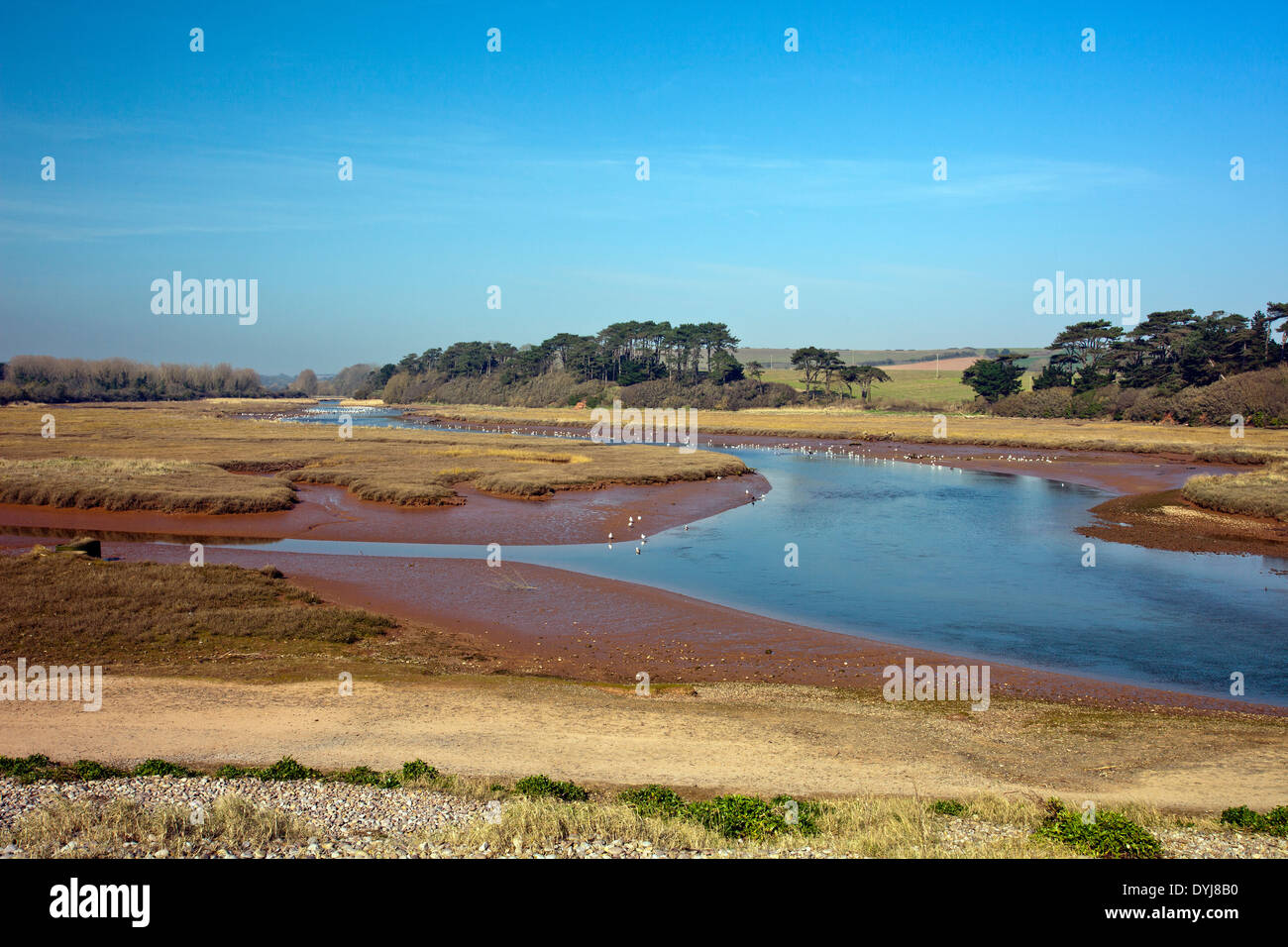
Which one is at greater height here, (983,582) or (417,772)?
(417,772)

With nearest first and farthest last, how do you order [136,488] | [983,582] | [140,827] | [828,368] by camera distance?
[140,827]
[983,582]
[136,488]
[828,368]

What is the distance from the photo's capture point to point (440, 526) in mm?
33219

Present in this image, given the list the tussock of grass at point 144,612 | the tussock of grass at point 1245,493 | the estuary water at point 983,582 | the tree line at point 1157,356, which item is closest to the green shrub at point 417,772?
the tussock of grass at point 144,612

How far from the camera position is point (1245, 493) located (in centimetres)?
3566

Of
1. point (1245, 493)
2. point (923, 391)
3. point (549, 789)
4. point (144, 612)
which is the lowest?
point (549, 789)

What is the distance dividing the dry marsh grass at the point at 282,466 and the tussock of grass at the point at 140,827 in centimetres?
2899

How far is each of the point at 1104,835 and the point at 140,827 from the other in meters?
9.41

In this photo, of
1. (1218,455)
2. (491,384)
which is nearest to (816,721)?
(1218,455)

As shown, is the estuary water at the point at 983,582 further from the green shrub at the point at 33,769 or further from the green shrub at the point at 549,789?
the green shrub at the point at 33,769

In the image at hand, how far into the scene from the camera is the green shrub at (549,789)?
973 centimetres

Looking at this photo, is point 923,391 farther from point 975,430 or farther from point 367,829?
point 367,829

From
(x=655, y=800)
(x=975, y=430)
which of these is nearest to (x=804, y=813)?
(x=655, y=800)

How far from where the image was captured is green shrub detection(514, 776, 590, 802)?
383 inches

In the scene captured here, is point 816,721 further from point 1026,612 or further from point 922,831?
point 1026,612
